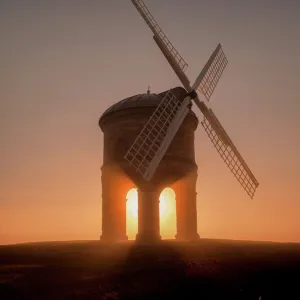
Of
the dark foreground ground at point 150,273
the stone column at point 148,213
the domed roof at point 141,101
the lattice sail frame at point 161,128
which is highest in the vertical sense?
the domed roof at point 141,101

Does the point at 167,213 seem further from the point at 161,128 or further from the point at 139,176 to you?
the point at 161,128

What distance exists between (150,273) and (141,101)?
8.36m

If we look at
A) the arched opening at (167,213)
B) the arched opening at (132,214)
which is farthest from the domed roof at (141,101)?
the arched opening at (132,214)

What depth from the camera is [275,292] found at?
28.4 feet

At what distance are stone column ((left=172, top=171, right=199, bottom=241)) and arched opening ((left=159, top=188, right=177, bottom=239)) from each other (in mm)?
2704

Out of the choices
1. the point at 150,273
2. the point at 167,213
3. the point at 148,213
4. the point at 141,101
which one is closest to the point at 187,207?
the point at 148,213

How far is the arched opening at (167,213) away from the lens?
18875 mm

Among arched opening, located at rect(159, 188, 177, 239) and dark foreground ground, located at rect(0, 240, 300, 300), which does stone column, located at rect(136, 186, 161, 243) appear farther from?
arched opening, located at rect(159, 188, 177, 239)

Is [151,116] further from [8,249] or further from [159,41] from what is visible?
[8,249]

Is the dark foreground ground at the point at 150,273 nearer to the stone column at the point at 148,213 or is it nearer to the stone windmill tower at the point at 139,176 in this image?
Answer: the stone column at the point at 148,213

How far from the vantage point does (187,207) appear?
15.9 meters

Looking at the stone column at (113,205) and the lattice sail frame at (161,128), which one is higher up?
the lattice sail frame at (161,128)

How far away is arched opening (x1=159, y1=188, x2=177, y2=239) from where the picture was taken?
1888 centimetres

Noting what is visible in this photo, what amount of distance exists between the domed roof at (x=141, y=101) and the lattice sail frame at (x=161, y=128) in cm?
38
